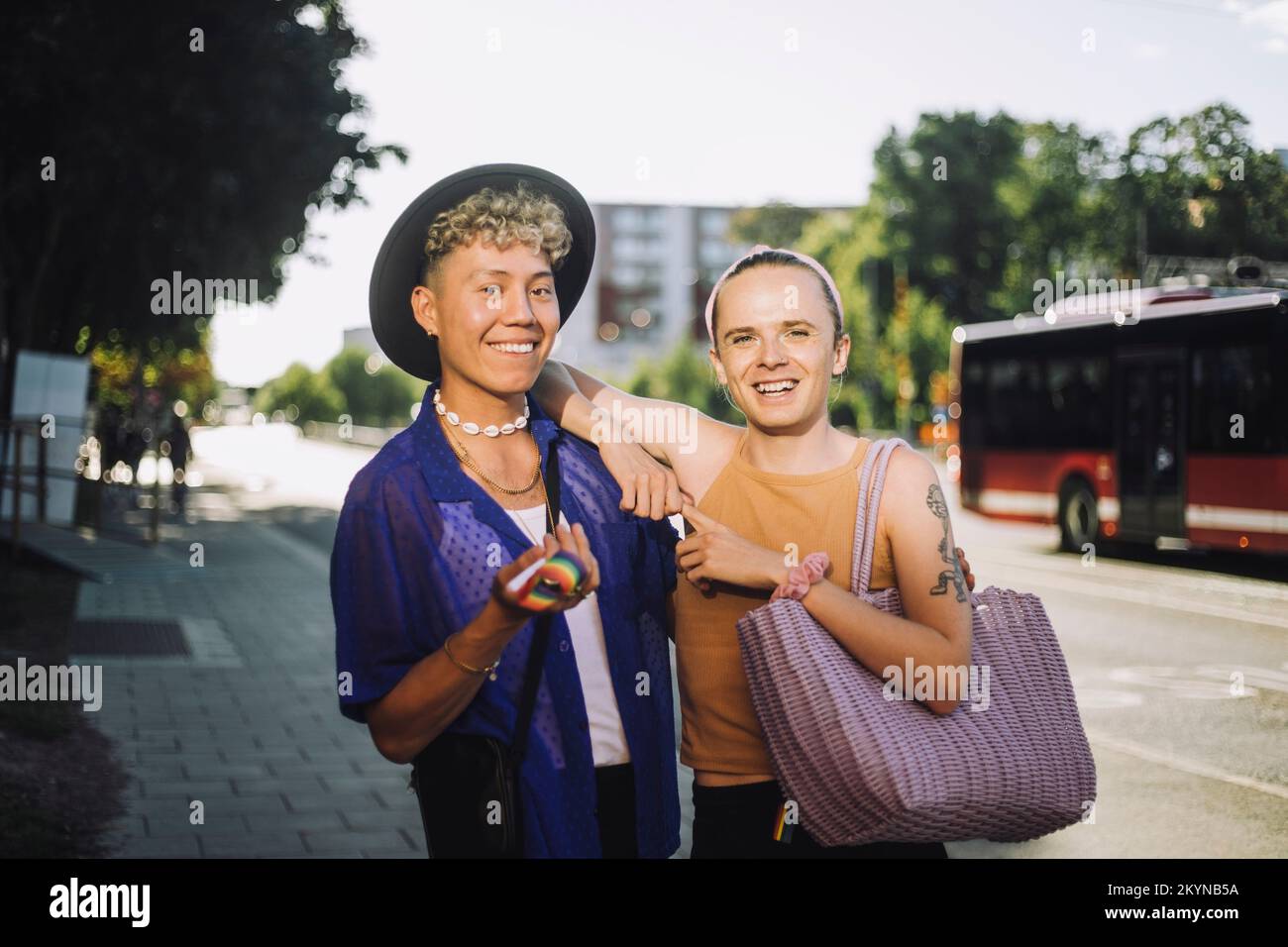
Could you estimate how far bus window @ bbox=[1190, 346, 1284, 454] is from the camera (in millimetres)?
15281

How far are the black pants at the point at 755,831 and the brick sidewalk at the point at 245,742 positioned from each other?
3094 millimetres

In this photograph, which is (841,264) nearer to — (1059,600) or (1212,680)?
(1059,600)

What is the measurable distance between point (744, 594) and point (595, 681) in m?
0.30

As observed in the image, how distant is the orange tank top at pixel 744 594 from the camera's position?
2.49 meters

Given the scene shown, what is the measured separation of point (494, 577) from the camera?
2215mm

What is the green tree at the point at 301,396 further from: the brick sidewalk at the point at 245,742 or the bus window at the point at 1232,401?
the brick sidewalk at the point at 245,742

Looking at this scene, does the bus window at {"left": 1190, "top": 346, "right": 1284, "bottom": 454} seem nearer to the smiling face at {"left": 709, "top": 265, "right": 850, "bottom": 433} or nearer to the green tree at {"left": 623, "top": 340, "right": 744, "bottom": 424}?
the smiling face at {"left": 709, "top": 265, "right": 850, "bottom": 433}

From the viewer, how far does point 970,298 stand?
58.5 m

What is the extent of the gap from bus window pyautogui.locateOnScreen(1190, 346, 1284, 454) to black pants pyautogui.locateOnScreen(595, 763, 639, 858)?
564 inches

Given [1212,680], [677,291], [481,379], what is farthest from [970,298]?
[677,291]
